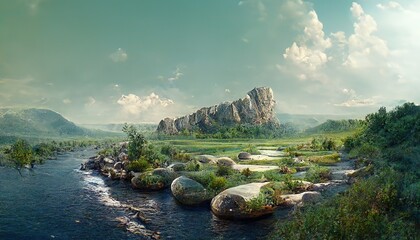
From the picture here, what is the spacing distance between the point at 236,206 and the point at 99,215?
553 inches

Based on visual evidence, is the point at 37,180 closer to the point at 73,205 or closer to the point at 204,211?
the point at 73,205

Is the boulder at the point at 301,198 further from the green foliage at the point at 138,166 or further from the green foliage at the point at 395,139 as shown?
the green foliage at the point at 138,166

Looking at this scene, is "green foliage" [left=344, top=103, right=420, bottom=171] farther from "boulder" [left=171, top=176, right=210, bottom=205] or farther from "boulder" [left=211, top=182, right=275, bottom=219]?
"boulder" [left=171, top=176, right=210, bottom=205]

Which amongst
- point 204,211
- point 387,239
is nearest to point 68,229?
point 204,211

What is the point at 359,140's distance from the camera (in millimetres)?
77625

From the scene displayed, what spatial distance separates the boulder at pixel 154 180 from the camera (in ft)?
147

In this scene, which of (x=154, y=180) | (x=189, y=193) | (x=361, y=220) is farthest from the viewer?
(x=154, y=180)

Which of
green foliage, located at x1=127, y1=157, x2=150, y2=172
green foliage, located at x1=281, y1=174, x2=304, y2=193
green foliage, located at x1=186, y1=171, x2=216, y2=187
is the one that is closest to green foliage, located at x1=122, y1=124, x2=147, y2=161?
green foliage, located at x1=127, y1=157, x2=150, y2=172

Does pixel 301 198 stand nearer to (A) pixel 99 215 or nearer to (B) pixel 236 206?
(B) pixel 236 206

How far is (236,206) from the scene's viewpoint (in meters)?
30.6

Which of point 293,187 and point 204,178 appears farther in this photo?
point 204,178

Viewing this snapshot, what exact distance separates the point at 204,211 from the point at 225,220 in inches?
152

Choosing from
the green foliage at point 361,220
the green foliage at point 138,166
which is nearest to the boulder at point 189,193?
the green foliage at point 361,220

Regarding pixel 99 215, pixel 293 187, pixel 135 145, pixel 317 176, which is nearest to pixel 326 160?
pixel 317 176
